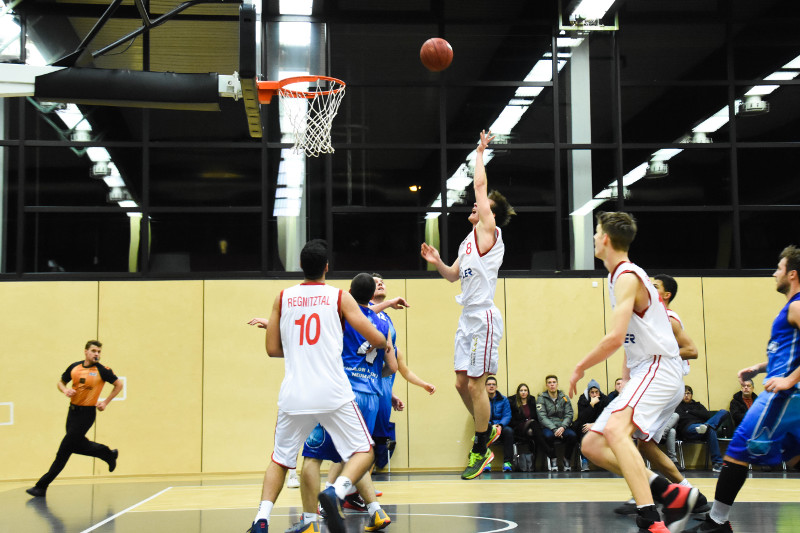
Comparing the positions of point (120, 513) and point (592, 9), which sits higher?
point (592, 9)

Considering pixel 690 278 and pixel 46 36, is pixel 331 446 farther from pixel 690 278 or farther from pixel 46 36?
pixel 46 36

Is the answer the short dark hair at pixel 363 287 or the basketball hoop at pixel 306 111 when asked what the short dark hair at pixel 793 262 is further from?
the basketball hoop at pixel 306 111

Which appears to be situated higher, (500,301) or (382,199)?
(382,199)

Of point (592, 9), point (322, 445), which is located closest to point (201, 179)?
point (592, 9)

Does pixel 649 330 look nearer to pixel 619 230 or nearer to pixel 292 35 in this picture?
pixel 619 230

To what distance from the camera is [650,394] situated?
479 cm

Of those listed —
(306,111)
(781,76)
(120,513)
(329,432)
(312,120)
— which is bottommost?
(120,513)

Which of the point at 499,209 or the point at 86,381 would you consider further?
the point at 86,381

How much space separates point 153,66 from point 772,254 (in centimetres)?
1020

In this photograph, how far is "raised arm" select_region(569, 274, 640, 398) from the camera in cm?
455

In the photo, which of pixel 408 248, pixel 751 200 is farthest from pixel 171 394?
pixel 751 200

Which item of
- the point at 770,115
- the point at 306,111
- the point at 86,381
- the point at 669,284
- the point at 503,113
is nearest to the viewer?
the point at 669,284

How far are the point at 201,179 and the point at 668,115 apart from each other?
7.61 m

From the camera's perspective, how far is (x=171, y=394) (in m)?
12.3
